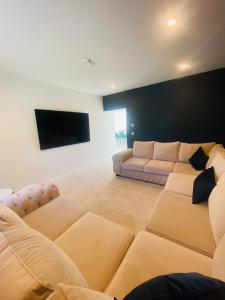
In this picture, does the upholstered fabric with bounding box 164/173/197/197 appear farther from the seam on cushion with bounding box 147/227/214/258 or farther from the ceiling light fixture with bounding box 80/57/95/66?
the ceiling light fixture with bounding box 80/57/95/66

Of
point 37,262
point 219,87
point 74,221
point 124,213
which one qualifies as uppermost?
point 219,87

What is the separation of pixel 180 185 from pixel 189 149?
4.58 feet

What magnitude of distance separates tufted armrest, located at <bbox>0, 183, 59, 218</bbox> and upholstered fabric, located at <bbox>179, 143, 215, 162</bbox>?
270 cm

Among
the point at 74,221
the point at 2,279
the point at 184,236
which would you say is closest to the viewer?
the point at 2,279

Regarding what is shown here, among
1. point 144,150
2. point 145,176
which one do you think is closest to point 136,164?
point 145,176

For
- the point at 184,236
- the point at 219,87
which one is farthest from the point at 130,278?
the point at 219,87

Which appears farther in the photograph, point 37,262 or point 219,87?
point 219,87

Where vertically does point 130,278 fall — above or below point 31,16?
below

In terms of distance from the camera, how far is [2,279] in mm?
487

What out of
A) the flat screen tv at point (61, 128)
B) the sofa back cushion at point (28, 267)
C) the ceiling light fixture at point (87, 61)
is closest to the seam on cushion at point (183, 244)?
the sofa back cushion at point (28, 267)

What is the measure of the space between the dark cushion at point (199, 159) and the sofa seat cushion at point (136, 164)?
Answer: 0.98 metres

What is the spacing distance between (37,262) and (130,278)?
0.59 metres

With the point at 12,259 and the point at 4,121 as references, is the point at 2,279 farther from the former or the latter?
the point at 4,121

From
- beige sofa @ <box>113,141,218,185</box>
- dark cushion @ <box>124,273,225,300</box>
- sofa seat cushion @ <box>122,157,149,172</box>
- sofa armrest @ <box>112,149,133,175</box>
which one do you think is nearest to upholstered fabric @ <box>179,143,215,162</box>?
beige sofa @ <box>113,141,218,185</box>
